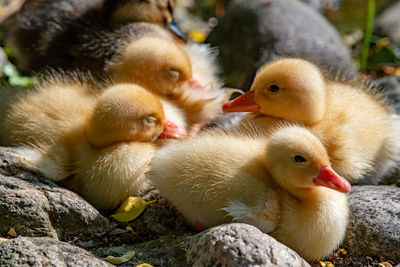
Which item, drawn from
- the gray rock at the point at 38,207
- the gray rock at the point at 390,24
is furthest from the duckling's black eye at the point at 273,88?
the gray rock at the point at 390,24

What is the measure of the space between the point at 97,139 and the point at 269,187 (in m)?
0.87

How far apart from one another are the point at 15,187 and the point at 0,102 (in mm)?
748

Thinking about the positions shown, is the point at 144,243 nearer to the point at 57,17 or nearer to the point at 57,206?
the point at 57,206

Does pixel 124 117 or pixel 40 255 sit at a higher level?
pixel 124 117

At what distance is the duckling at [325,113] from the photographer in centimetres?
246

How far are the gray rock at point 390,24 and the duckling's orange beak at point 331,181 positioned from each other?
373cm

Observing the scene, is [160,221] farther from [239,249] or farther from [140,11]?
[140,11]

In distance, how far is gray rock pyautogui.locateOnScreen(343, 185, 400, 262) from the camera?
2.32 meters

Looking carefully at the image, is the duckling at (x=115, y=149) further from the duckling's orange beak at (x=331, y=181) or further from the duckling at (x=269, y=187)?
the duckling's orange beak at (x=331, y=181)

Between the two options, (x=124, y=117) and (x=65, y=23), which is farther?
(x=65, y=23)

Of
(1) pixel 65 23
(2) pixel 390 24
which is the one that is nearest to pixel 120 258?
(1) pixel 65 23

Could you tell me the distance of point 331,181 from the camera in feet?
6.66

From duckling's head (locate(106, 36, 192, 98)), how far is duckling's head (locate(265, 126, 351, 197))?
99 centimetres

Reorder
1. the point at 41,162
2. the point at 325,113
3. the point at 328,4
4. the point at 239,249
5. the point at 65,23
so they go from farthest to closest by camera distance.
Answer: the point at 328,4 < the point at 65,23 < the point at 325,113 < the point at 41,162 < the point at 239,249
